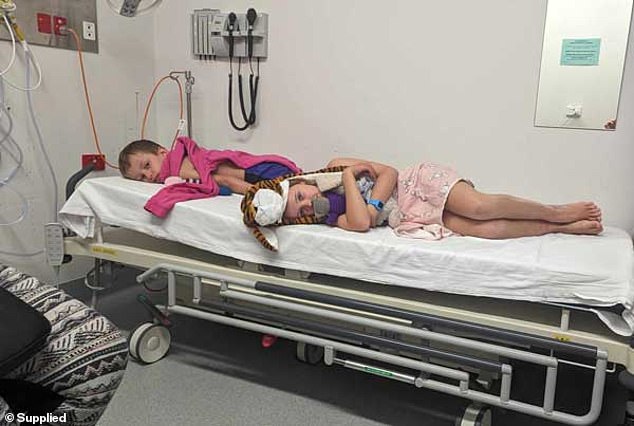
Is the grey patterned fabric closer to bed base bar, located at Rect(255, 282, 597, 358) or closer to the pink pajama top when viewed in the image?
bed base bar, located at Rect(255, 282, 597, 358)

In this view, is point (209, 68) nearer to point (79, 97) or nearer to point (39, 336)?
point (79, 97)

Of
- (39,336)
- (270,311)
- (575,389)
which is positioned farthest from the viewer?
(575,389)

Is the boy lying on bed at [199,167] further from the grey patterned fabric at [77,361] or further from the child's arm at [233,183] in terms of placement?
the grey patterned fabric at [77,361]

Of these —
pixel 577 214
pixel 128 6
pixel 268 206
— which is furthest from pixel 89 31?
pixel 577 214

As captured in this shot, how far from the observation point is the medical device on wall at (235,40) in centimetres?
287

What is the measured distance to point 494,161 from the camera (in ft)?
8.10

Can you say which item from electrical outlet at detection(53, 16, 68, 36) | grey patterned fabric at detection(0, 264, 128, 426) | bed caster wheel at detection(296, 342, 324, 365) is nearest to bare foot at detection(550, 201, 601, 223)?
bed caster wheel at detection(296, 342, 324, 365)

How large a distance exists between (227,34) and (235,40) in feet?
0.16

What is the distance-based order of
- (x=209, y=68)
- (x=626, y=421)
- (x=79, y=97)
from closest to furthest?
1. (x=626, y=421)
2. (x=79, y=97)
3. (x=209, y=68)

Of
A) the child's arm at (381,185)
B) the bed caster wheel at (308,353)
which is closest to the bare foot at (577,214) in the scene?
the child's arm at (381,185)

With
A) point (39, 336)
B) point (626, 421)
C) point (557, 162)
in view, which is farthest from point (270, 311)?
point (557, 162)

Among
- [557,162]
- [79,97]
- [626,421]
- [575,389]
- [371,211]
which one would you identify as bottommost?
[575,389]

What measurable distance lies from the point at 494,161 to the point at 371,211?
29.0 inches

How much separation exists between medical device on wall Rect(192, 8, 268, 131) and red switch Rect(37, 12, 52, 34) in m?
0.73
